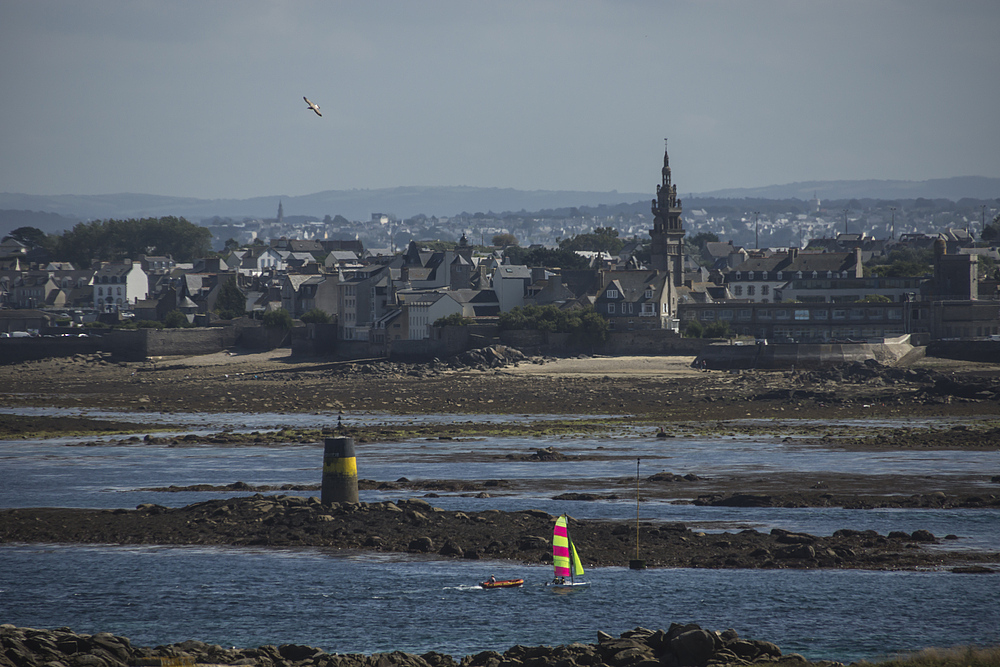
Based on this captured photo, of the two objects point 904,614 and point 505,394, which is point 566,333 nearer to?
point 505,394

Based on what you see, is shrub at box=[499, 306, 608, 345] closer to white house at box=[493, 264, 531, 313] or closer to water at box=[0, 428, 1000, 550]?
white house at box=[493, 264, 531, 313]

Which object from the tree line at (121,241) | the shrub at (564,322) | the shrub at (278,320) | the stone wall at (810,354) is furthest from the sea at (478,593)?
the tree line at (121,241)

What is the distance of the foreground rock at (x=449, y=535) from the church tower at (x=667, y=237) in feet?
279

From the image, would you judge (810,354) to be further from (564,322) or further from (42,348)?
(42,348)

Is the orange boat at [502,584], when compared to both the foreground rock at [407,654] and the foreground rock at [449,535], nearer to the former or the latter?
the foreground rock at [449,535]

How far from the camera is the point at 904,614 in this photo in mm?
20484

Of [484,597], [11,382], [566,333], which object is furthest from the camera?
[566,333]

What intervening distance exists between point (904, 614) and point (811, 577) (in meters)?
2.68

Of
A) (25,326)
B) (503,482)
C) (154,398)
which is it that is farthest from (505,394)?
(25,326)

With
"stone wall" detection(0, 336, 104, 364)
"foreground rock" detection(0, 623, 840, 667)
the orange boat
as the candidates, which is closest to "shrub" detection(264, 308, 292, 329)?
"stone wall" detection(0, 336, 104, 364)

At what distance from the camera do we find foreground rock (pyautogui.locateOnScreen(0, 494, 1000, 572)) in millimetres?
23938

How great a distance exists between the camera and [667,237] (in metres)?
111

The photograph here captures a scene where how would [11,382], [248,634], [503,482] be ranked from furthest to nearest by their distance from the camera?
[11,382]
[503,482]
[248,634]

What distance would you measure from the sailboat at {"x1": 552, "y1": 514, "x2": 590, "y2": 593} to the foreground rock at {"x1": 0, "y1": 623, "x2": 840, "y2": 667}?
3.97 metres
